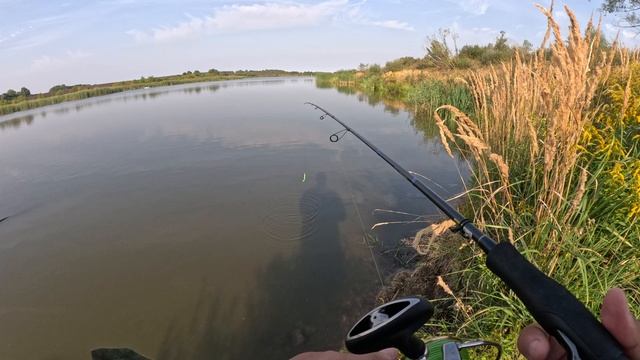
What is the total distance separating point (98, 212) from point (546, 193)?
23.5 feet

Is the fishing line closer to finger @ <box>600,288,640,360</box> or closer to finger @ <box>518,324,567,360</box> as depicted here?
finger @ <box>518,324,567,360</box>

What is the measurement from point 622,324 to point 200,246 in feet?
16.8

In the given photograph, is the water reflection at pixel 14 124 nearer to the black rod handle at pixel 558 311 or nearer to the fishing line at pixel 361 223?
the fishing line at pixel 361 223

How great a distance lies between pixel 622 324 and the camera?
2.18 feet

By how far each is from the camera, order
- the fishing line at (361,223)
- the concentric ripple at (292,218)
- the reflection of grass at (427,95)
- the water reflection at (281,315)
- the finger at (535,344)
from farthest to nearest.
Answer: the reflection of grass at (427,95)
the concentric ripple at (292,218)
the fishing line at (361,223)
the water reflection at (281,315)
the finger at (535,344)

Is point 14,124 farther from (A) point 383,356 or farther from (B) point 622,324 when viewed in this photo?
(B) point 622,324

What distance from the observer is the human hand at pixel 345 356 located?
34.0 inches

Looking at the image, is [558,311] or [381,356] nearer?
[558,311]

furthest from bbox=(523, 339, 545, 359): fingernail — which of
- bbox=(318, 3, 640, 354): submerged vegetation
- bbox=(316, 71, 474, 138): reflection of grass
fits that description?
bbox=(316, 71, 474, 138): reflection of grass

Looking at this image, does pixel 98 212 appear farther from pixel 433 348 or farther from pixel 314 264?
pixel 433 348

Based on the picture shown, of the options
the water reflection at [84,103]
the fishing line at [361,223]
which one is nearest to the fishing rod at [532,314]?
the fishing line at [361,223]

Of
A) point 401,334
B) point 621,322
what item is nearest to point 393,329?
point 401,334

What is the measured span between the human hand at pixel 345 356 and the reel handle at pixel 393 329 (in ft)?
0.13

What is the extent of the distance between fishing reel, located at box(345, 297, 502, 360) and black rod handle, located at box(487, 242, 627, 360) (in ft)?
0.66
